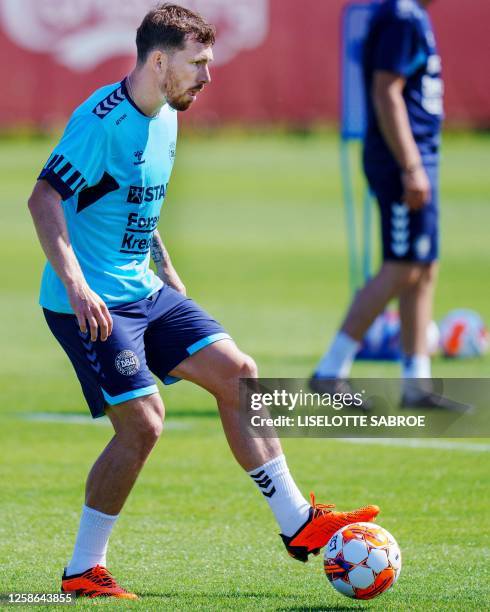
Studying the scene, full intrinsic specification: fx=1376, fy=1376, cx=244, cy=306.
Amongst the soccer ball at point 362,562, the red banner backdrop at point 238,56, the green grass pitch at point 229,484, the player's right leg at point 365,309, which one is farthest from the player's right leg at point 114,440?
the red banner backdrop at point 238,56

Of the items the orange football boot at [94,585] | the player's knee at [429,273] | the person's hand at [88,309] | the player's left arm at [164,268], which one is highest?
the person's hand at [88,309]

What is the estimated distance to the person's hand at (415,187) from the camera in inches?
351

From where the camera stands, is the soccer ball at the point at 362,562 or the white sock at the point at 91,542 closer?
the soccer ball at the point at 362,562

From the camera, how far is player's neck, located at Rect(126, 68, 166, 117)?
17.8ft

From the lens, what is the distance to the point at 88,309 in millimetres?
5066

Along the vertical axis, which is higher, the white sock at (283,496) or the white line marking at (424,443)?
the white sock at (283,496)

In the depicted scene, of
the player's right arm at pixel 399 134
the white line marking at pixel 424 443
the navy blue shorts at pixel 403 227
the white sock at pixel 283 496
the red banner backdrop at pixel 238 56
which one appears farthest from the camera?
the red banner backdrop at pixel 238 56

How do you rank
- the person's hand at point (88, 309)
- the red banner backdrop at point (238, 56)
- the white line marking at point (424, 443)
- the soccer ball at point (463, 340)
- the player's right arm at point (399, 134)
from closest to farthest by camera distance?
the person's hand at point (88, 309) → the white line marking at point (424, 443) → the player's right arm at point (399, 134) → the soccer ball at point (463, 340) → the red banner backdrop at point (238, 56)

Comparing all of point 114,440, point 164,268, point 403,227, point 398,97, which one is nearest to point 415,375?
point 403,227

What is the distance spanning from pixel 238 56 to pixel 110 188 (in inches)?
1172

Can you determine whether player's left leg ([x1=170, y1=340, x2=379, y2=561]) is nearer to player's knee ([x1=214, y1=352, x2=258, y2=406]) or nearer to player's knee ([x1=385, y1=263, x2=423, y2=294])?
player's knee ([x1=214, y1=352, x2=258, y2=406])

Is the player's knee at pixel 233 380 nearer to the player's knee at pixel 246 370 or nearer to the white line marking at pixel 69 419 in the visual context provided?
the player's knee at pixel 246 370

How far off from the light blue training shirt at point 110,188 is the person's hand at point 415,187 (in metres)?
3.54

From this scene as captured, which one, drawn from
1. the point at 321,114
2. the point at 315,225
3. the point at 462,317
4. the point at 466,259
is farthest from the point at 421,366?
the point at 321,114
